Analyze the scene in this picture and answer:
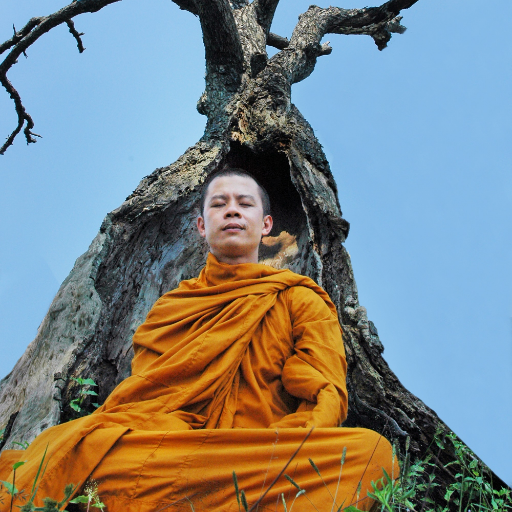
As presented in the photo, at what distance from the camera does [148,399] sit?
6.20 feet

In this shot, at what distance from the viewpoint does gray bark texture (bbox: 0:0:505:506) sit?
237cm

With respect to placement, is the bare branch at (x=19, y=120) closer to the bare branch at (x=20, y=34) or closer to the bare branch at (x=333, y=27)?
the bare branch at (x=20, y=34)

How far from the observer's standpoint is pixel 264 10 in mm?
5574

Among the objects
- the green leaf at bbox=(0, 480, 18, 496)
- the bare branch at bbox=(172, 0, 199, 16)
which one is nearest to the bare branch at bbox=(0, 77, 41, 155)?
the bare branch at bbox=(172, 0, 199, 16)

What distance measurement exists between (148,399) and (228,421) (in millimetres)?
336

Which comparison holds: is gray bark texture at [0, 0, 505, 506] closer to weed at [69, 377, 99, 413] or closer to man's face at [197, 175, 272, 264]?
weed at [69, 377, 99, 413]

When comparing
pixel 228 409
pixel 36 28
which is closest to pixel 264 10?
pixel 36 28

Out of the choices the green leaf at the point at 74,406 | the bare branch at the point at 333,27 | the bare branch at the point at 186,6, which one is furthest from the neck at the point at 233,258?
the bare branch at the point at 186,6

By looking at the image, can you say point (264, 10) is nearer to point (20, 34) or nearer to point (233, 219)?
point (20, 34)

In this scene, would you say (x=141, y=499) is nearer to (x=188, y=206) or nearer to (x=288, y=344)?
(x=288, y=344)

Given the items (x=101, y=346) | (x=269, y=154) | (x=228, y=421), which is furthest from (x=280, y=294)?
(x=269, y=154)

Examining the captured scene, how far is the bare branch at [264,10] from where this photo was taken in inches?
218

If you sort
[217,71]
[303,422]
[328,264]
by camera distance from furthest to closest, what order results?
[217,71]
[328,264]
[303,422]

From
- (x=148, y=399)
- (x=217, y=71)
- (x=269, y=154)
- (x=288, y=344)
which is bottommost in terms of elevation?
(x=148, y=399)
